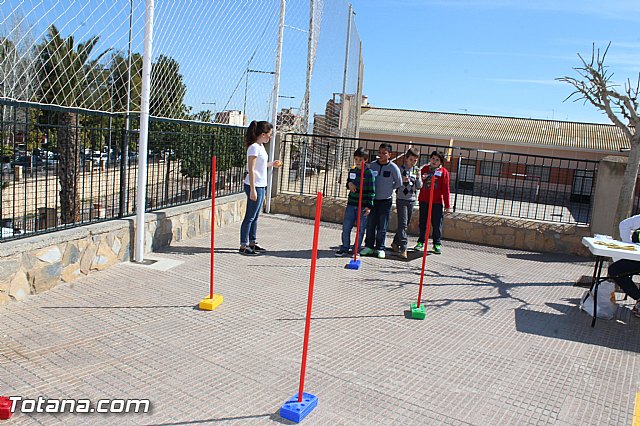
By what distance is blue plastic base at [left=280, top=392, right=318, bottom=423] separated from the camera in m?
3.46

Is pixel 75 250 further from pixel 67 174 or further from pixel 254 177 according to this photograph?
pixel 254 177

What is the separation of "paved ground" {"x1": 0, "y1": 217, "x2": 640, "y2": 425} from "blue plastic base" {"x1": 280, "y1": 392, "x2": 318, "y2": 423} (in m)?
0.06

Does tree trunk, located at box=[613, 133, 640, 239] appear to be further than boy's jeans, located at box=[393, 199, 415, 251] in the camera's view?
No

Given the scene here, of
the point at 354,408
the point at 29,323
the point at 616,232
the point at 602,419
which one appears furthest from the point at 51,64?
the point at 616,232

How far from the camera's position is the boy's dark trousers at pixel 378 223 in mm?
8508

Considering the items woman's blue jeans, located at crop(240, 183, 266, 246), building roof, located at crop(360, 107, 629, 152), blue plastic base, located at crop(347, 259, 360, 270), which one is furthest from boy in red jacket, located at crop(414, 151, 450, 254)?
building roof, located at crop(360, 107, 629, 152)

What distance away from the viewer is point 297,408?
3.49m

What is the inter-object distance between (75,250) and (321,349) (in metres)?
3.02

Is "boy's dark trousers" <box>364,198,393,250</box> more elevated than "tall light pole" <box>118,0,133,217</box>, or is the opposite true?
"tall light pole" <box>118,0,133,217</box>

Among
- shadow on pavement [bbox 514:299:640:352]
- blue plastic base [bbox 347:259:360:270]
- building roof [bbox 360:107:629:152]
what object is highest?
building roof [bbox 360:107:629:152]

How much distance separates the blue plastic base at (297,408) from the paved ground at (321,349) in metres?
0.06

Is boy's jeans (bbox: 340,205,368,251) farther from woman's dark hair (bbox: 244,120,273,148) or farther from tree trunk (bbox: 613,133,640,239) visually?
tree trunk (bbox: 613,133,640,239)

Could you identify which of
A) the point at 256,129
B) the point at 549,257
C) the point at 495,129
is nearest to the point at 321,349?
the point at 256,129

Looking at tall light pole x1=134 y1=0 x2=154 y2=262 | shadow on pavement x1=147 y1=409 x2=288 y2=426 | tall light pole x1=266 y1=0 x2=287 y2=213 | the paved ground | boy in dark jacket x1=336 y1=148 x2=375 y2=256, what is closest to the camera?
shadow on pavement x1=147 y1=409 x2=288 y2=426
